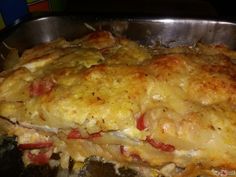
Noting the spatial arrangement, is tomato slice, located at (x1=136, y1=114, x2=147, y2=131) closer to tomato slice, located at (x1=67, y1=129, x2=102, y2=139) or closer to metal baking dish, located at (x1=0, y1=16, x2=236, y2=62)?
tomato slice, located at (x1=67, y1=129, x2=102, y2=139)

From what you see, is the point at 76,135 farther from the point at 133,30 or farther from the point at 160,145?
the point at 133,30

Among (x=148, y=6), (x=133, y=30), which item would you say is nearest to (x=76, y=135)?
(x=133, y=30)

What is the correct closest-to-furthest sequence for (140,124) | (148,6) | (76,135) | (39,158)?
→ 1. (140,124)
2. (76,135)
3. (39,158)
4. (148,6)

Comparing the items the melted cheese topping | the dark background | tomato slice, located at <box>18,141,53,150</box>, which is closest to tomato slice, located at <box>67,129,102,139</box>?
the melted cheese topping

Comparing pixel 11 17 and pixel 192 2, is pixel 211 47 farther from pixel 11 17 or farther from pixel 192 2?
pixel 11 17

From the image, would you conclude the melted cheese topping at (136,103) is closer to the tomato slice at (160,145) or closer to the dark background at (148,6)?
the tomato slice at (160,145)

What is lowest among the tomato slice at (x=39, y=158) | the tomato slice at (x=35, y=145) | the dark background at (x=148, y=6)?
the tomato slice at (x=39, y=158)

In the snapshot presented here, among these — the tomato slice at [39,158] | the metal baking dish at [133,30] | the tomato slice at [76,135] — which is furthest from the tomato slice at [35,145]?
the metal baking dish at [133,30]
